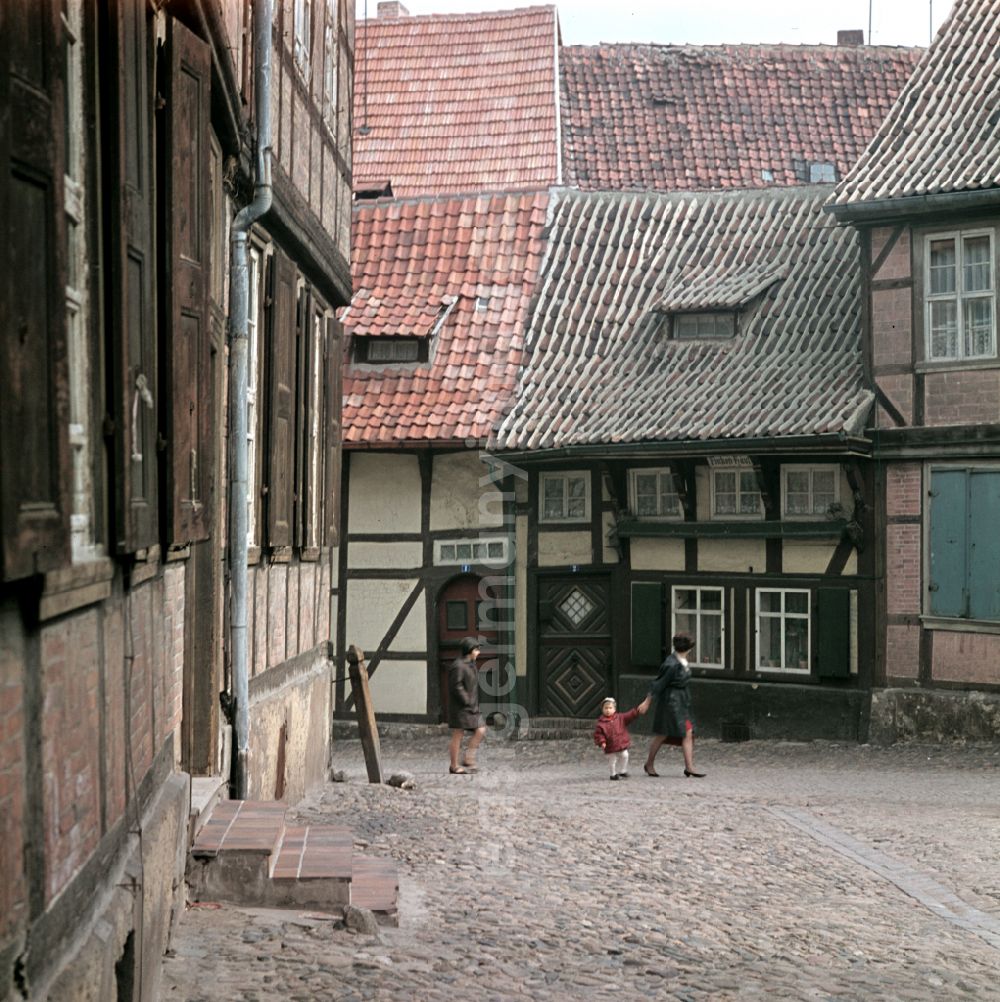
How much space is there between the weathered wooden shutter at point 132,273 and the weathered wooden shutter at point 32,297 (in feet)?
3.62

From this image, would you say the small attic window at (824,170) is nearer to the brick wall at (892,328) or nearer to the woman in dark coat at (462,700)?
the brick wall at (892,328)

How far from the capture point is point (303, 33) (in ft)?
44.8

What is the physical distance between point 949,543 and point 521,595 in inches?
226

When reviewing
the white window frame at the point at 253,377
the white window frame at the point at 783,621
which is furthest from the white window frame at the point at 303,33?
the white window frame at the point at 783,621

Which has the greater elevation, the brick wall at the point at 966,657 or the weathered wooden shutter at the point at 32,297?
the weathered wooden shutter at the point at 32,297

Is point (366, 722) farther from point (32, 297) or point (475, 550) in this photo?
point (32, 297)

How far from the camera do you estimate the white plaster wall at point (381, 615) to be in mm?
22047

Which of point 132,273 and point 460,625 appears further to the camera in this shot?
point 460,625

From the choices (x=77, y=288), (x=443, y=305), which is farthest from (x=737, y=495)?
(x=77, y=288)

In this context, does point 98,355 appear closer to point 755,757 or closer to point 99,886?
point 99,886

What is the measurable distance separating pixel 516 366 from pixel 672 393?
7.56ft

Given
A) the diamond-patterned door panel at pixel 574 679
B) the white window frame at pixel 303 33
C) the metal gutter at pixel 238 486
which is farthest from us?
the diamond-patterned door panel at pixel 574 679

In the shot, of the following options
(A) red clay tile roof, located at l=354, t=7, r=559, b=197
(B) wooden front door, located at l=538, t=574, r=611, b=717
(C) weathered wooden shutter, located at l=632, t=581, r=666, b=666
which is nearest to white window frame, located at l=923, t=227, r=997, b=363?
(C) weathered wooden shutter, located at l=632, t=581, r=666, b=666

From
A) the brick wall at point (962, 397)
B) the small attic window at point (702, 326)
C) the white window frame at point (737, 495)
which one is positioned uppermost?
the small attic window at point (702, 326)
